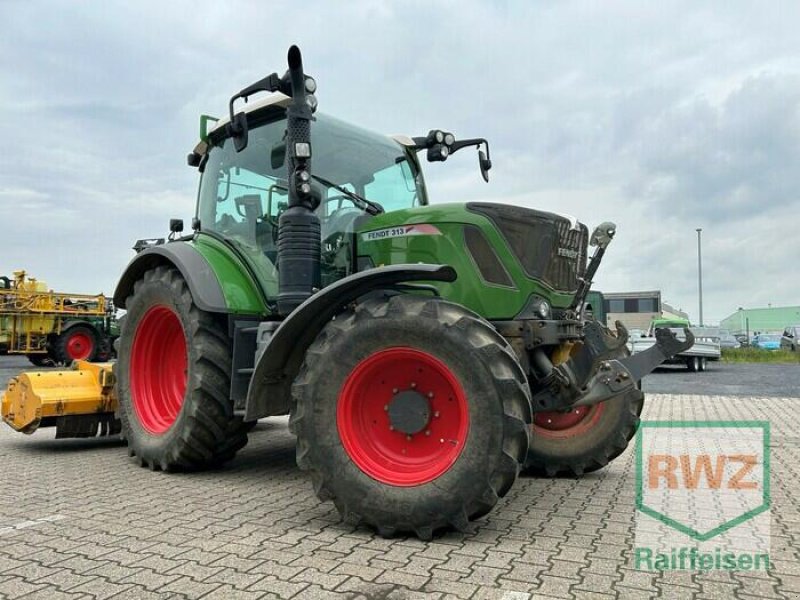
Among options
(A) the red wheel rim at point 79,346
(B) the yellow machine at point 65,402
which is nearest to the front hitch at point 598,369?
(B) the yellow machine at point 65,402

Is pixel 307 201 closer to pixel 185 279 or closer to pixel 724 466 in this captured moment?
pixel 185 279

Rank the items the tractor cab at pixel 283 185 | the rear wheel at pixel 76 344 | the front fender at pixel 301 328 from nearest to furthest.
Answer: the front fender at pixel 301 328 < the tractor cab at pixel 283 185 < the rear wheel at pixel 76 344

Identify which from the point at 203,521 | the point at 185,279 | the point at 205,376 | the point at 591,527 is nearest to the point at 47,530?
the point at 203,521

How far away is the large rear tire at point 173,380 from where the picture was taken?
190 inches

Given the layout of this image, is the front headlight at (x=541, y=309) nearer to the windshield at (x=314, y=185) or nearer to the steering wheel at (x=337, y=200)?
the windshield at (x=314, y=185)

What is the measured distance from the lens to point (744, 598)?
2629 mm

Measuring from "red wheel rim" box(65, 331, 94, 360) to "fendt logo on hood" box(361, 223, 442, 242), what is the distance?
1636 cm

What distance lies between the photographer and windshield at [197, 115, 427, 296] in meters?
4.97

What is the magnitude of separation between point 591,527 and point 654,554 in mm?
514

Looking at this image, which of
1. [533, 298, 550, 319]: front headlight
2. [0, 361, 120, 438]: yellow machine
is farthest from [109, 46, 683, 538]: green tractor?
[0, 361, 120, 438]: yellow machine

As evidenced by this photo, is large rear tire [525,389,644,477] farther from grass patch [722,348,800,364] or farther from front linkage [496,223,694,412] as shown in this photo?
grass patch [722,348,800,364]

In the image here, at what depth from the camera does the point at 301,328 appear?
396 centimetres

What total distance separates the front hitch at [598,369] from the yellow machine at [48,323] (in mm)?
16760

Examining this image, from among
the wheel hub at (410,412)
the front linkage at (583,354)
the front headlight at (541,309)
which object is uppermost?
the front headlight at (541,309)
